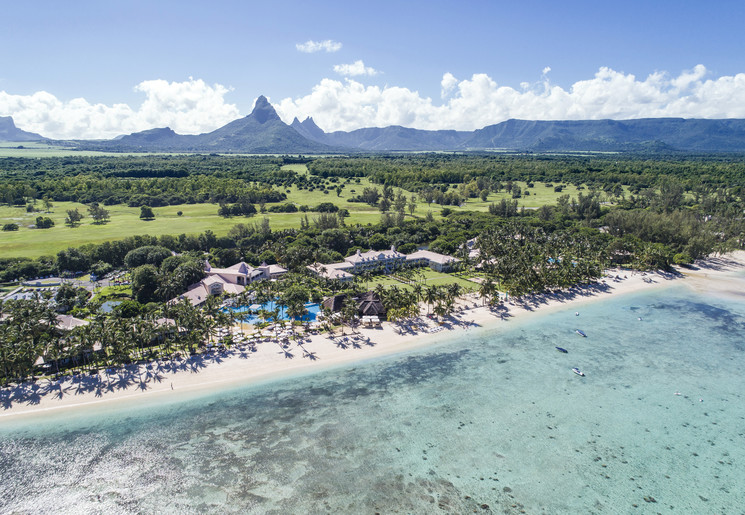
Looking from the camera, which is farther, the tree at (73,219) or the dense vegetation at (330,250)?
the tree at (73,219)

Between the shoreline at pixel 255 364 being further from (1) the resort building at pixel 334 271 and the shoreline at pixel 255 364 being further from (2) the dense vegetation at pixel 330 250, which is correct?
(1) the resort building at pixel 334 271

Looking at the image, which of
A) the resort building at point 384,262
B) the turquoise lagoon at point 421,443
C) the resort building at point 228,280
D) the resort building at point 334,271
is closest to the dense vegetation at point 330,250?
the resort building at point 334,271

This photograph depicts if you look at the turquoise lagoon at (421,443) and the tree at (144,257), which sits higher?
the tree at (144,257)

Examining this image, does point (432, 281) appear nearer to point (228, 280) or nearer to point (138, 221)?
point (228, 280)

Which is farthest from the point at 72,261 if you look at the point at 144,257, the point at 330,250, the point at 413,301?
the point at 413,301

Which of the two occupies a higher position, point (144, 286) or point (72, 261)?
point (144, 286)

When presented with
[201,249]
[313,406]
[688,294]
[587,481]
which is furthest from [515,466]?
[201,249]

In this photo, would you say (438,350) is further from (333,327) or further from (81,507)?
(81,507)

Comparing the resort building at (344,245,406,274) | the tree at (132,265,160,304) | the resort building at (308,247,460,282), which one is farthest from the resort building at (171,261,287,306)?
the resort building at (344,245,406,274)
